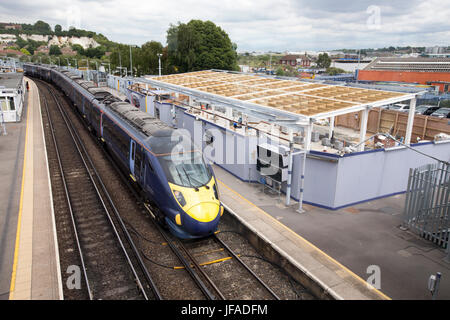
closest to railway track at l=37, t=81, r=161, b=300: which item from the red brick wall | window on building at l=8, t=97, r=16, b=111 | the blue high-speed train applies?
the blue high-speed train

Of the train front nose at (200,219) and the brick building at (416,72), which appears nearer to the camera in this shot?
the train front nose at (200,219)

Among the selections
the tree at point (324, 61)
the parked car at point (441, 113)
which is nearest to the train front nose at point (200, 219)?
the parked car at point (441, 113)

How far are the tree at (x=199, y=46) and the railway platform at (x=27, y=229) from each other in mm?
41572

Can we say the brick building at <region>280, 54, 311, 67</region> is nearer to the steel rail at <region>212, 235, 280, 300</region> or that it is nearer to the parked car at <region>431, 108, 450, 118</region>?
the parked car at <region>431, 108, 450, 118</region>

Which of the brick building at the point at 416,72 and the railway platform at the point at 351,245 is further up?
the brick building at the point at 416,72

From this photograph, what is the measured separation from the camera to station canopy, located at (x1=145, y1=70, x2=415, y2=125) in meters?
14.1

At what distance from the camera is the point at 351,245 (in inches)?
413

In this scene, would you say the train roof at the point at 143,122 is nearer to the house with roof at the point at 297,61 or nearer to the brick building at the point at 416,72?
the brick building at the point at 416,72

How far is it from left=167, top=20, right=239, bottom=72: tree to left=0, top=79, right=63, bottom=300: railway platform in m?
41.6

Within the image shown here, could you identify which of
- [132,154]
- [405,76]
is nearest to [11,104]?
[132,154]

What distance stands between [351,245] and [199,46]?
53.3 meters

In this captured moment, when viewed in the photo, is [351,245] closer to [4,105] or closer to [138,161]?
[138,161]

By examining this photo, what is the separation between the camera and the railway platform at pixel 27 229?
841cm

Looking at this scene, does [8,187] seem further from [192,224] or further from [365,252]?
[365,252]
